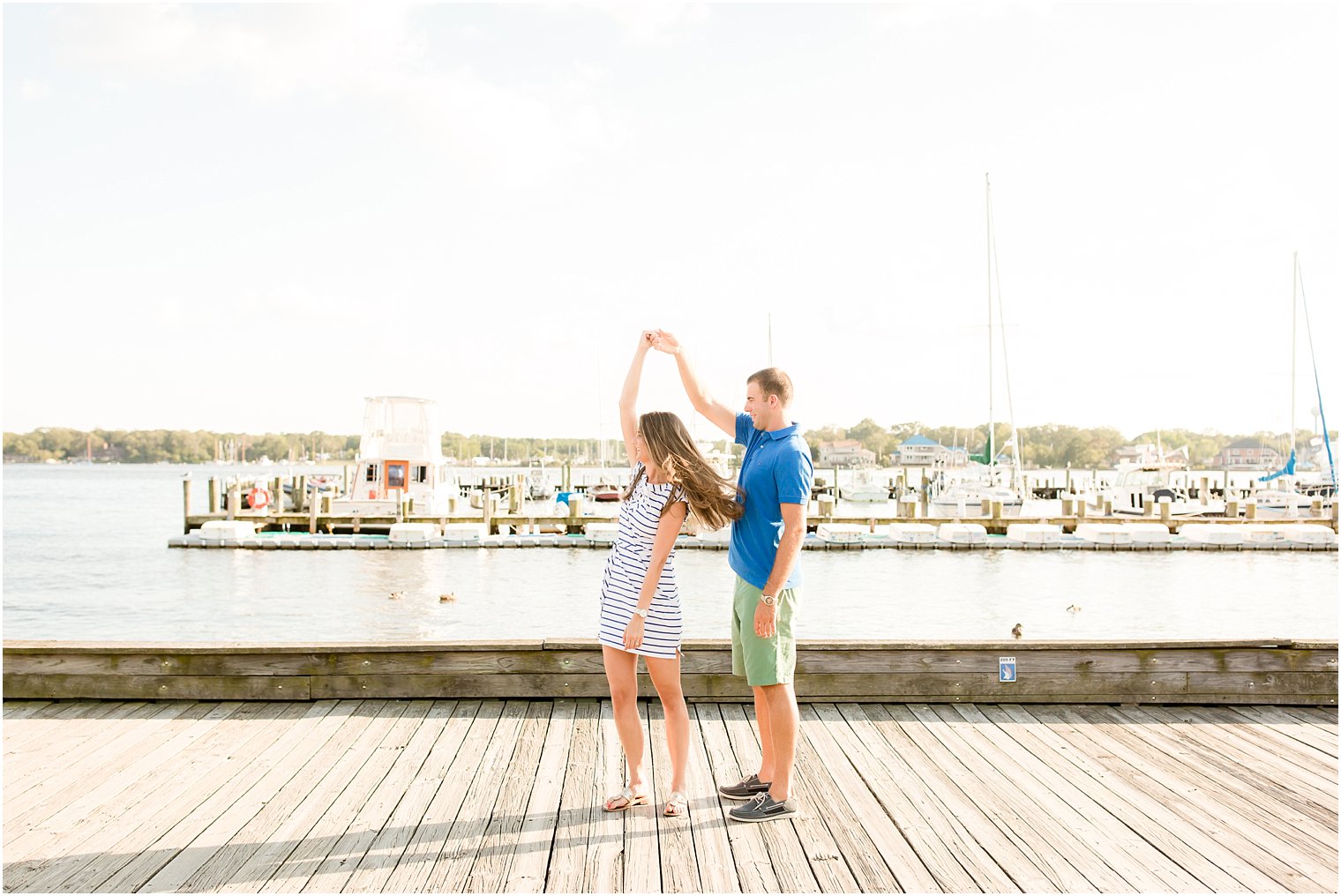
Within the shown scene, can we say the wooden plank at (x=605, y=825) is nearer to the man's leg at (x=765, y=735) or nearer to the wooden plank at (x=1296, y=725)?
the man's leg at (x=765, y=735)

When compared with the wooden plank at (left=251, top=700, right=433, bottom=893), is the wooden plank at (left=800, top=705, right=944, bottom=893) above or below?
below

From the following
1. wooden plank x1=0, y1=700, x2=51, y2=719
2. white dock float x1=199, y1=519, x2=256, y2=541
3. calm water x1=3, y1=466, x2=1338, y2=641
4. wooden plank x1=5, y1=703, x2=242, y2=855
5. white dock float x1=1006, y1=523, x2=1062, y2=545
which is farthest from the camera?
white dock float x1=199, y1=519, x2=256, y2=541

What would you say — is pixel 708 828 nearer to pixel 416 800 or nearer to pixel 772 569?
pixel 772 569

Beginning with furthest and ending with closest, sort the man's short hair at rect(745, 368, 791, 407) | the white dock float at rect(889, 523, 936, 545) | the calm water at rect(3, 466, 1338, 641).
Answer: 1. the white dock float at rect(889, 523, 936, 545)
2. the calm water at rect(3, 466, 1338, 641)
3. the man's short hair at rect(745, 368, 791, 407)

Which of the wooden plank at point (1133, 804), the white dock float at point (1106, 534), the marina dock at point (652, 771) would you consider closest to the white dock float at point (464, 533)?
the white dock float at point (1106, 534)

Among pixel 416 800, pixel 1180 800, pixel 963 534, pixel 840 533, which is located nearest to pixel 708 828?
pixel 416 800

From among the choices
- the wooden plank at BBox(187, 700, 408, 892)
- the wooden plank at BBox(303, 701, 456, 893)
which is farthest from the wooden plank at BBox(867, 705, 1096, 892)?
the wooden plank at BBox(187, 700, 408, 892)

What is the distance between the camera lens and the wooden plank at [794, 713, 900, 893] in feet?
9.78

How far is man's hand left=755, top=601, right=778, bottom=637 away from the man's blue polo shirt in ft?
0.35

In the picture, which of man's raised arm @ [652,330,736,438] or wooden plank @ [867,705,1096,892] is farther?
man's raised arm @ [652,330,736,438]

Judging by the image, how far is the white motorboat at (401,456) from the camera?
32.5 m

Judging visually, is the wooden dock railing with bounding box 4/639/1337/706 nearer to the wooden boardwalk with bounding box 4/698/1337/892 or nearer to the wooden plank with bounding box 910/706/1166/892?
the wooden boardwalk with bounding box 4/698/1337/892

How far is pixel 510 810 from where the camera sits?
140 inches

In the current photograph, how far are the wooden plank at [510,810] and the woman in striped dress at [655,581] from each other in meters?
0.37
